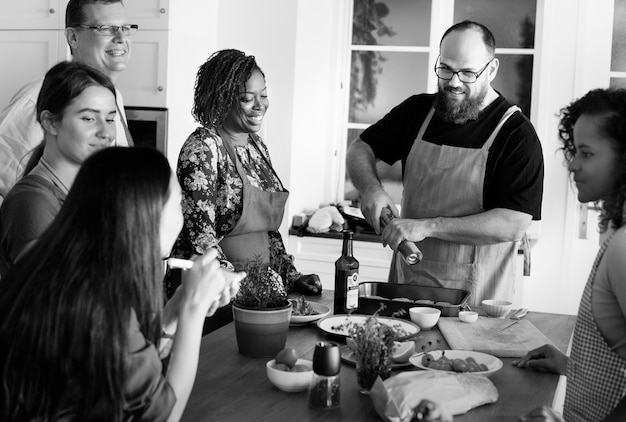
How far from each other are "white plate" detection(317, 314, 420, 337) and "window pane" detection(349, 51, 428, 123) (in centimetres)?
258

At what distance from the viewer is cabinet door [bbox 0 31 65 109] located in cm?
407

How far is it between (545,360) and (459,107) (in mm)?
1128

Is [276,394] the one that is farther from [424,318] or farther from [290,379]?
[424,318]

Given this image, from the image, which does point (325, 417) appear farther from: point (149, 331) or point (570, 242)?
point (570, 242)

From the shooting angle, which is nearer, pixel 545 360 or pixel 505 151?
pixel 545 360

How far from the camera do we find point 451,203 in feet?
8.75

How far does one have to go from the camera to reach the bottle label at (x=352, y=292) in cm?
218

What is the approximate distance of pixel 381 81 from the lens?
4.54 meters

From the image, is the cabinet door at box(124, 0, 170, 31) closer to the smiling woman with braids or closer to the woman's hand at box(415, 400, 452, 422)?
the smiling woman with braids

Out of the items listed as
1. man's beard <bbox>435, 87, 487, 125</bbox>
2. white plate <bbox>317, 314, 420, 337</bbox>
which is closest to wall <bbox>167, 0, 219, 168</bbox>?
man's beard <bbox>435, 87, 487, 125</bbox>

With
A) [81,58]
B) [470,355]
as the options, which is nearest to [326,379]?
[470,355]

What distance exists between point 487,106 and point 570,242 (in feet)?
5.42

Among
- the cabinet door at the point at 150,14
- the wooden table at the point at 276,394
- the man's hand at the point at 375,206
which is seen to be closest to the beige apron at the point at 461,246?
the man's hand at the point at 375,206

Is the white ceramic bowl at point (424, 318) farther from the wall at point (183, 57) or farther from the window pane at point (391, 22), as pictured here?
the window pane at point (391, 22)
